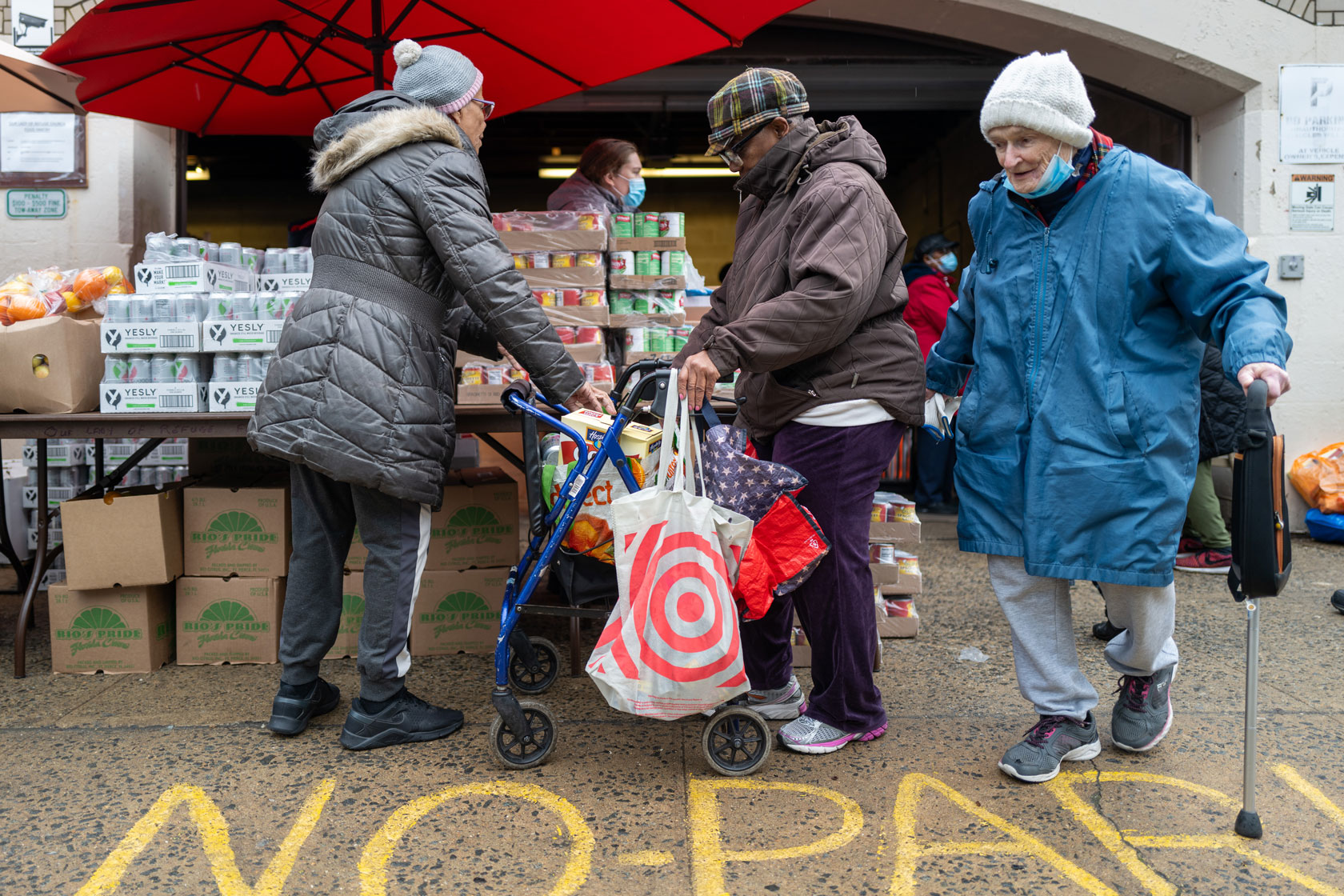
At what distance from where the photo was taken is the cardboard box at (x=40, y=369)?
356 centimetres

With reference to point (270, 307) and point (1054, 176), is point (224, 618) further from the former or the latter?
point (1054, 176)

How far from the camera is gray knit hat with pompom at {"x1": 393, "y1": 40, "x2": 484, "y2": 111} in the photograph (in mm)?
2889

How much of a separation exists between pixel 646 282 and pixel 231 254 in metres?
1.70

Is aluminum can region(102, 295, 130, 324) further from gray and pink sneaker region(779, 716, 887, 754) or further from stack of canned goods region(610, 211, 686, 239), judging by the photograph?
gray and pink sneaker region(779, 716, 887, 754)

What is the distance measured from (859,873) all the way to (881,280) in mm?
1550

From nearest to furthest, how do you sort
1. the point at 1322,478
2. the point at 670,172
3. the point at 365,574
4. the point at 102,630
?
the point at 365,574 → the point at 102,630 → the point at 1322,478 → the point at 670,172

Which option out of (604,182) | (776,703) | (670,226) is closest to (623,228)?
(670,226)

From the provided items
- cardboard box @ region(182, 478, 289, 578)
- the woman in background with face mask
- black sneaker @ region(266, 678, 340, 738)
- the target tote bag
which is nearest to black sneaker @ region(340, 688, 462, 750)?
black sneaker @ region(266, 678, 340, 738)

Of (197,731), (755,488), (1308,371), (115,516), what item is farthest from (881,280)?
(1308,371)

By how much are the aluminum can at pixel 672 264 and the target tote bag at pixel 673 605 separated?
1.94 meters

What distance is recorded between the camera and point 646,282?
4.32 metres

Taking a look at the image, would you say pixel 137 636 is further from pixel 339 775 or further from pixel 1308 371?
pixel 1308 371

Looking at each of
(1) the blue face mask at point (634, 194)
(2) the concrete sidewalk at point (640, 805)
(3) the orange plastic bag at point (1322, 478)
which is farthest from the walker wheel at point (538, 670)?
(3) the orange plastic bag at point (1322, 478)

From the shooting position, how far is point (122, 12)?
145 inches
